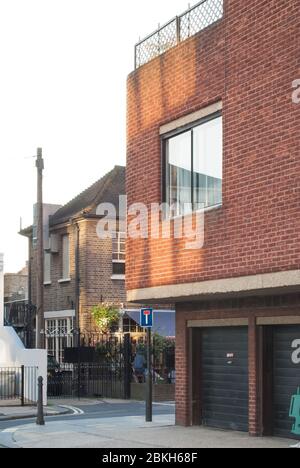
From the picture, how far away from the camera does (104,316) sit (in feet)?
108

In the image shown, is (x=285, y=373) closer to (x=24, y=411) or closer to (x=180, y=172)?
(x=180, y=172)

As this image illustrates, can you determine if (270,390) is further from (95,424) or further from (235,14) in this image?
(235,14)

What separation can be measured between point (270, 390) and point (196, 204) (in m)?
3.69

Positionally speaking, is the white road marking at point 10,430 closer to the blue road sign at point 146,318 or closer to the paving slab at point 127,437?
the paving slab at point 127,437

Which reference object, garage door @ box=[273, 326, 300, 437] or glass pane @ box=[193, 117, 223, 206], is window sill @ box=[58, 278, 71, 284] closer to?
glass pane @ box=[193, 117, 223, 206]

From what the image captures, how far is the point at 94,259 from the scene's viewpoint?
33.8 metres

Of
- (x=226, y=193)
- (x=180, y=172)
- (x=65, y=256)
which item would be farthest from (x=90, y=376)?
(x=226, y=193)

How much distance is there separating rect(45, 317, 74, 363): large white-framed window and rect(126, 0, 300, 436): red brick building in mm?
16821

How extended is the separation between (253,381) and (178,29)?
700 cm

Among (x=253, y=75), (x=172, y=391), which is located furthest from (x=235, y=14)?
(x=172, y=391)

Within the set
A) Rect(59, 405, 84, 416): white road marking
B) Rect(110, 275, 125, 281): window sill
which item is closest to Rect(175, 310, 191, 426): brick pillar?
Rect(59, 405, 84, 416): white road marking

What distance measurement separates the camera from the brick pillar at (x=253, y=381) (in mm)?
15391

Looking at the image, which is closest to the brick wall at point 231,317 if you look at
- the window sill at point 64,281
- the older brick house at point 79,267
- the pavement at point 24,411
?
the pavement at point 24,411

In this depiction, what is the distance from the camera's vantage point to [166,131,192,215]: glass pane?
16.5 meters
